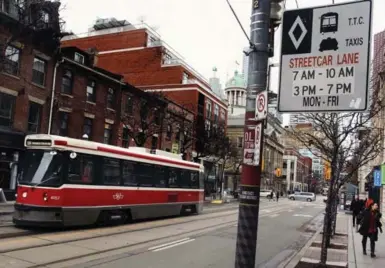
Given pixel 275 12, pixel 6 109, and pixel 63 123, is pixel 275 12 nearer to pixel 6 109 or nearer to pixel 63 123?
pixel 6 109

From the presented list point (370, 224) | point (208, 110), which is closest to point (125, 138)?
point (208, 110)

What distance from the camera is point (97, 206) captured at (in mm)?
16391

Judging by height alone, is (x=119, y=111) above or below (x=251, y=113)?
above

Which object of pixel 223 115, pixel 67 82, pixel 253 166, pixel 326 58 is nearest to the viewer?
pixel 326 58

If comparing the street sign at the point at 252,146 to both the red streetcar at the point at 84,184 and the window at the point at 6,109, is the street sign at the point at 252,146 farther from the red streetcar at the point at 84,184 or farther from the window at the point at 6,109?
the window at the point at 6,109

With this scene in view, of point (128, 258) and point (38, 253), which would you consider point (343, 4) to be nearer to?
point (128, 258)

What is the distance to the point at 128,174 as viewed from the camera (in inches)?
731

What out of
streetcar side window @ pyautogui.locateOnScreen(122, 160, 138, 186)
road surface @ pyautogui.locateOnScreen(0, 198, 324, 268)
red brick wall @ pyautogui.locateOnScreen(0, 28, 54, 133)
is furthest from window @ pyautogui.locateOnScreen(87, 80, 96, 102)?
road surface @ pyautogui.locateOnScreen(0, 198, 324, 268)

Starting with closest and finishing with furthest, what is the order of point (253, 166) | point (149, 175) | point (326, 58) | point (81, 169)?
point (326, 58)
point (253, 166)
point (81, 169)
point (149, 175)

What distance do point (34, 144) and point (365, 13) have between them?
40.7ft

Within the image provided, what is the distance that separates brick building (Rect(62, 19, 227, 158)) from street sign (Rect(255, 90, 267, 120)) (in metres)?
47.9

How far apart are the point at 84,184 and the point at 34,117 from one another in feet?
42.5

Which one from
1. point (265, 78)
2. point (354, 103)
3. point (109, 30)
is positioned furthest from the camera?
point (109, 30)

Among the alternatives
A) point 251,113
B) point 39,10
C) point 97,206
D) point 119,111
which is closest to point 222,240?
point 97,206
